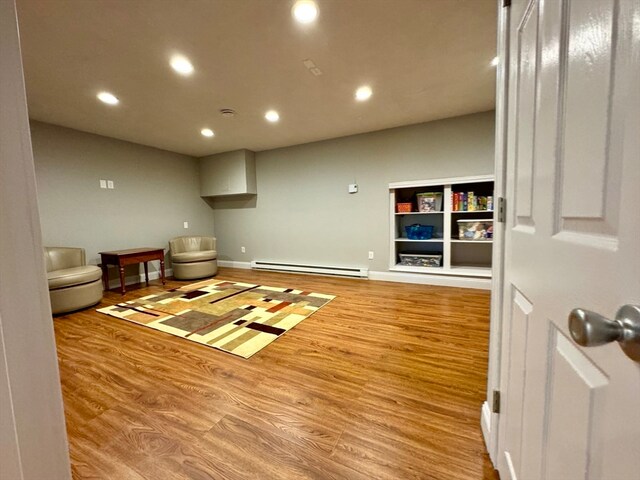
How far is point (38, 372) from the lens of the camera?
56cm

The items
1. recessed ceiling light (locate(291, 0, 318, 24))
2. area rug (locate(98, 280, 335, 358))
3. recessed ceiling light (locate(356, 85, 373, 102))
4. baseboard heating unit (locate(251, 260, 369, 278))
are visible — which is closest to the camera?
recessed ceiling light (locate(291, 0, 318, 24))

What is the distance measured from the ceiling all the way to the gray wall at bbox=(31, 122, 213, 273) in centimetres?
38

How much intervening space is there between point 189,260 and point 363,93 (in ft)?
11.6

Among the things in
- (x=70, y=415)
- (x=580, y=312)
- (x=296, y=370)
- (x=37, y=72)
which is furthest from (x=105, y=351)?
(x=580, y=312)

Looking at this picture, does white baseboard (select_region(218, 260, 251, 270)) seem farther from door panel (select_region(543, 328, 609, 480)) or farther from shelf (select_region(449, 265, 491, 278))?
door panel (select_region(543, 328, 609, 480))

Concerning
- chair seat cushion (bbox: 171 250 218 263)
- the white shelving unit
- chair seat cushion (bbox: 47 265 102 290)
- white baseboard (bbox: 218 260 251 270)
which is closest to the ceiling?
the white shelving unit

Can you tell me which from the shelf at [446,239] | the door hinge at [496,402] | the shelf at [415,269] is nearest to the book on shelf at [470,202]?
the shelf at [446,239]

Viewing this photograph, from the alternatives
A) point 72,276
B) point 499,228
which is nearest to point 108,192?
point 72,276

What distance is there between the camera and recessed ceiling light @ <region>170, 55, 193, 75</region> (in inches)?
80.7

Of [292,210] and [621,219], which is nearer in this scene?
[621,219]

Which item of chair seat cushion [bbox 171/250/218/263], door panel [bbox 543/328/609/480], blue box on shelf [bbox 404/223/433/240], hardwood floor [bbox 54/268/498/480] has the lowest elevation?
hardwood floor [bbox 54/268/498/480]

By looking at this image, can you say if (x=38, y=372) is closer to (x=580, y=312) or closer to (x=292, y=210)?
(x=580, y=312)

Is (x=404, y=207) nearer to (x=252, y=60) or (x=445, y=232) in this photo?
(x=445, y=232)

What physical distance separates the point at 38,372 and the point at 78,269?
336 centimetres
